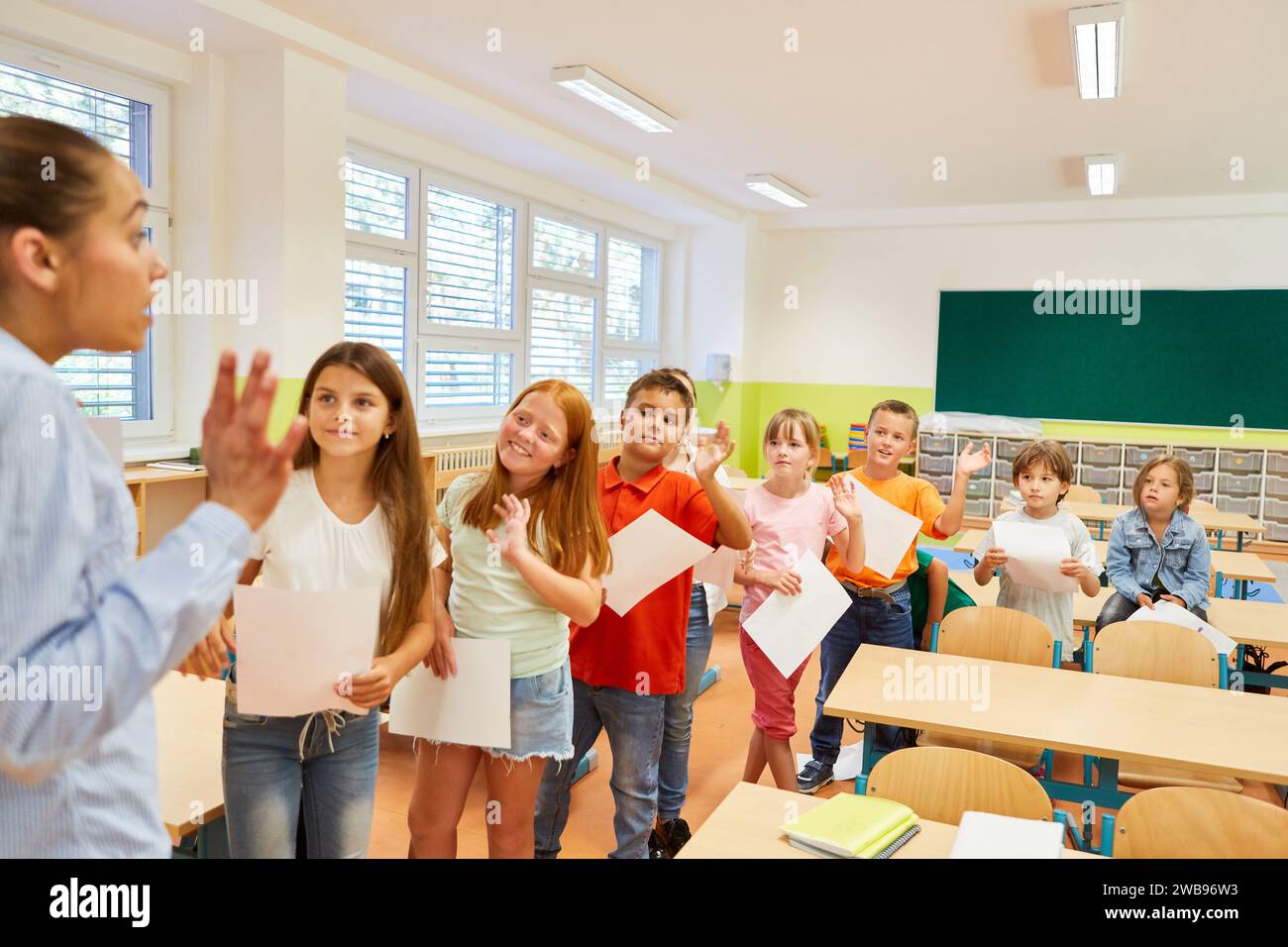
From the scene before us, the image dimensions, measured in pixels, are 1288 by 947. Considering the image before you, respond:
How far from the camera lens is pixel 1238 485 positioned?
824cm

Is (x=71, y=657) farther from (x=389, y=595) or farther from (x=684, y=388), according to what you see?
(x=684, y=388)

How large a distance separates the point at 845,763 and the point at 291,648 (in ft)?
8.44

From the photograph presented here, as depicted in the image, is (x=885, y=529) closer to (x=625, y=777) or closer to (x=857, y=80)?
(x=625, y=777)

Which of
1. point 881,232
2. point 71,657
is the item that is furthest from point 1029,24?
point 881,232

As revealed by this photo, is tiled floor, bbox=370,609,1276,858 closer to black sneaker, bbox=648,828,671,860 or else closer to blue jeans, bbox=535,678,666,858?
black sneaker, bbox=648,828,671,860

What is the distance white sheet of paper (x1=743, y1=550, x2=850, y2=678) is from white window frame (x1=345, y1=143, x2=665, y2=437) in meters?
3.54

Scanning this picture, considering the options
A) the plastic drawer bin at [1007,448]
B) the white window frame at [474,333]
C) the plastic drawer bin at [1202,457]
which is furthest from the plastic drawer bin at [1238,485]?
the white window frame at [474,333]

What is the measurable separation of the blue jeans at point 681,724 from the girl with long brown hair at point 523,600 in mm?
954

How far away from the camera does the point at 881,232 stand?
9641 mm

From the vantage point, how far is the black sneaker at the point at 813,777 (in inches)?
127

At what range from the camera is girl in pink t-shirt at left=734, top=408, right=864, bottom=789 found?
2779mm

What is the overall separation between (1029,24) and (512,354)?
449 centimetres

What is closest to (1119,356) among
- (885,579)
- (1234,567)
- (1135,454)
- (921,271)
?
(1135,454)

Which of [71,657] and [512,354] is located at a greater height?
[512,354]
